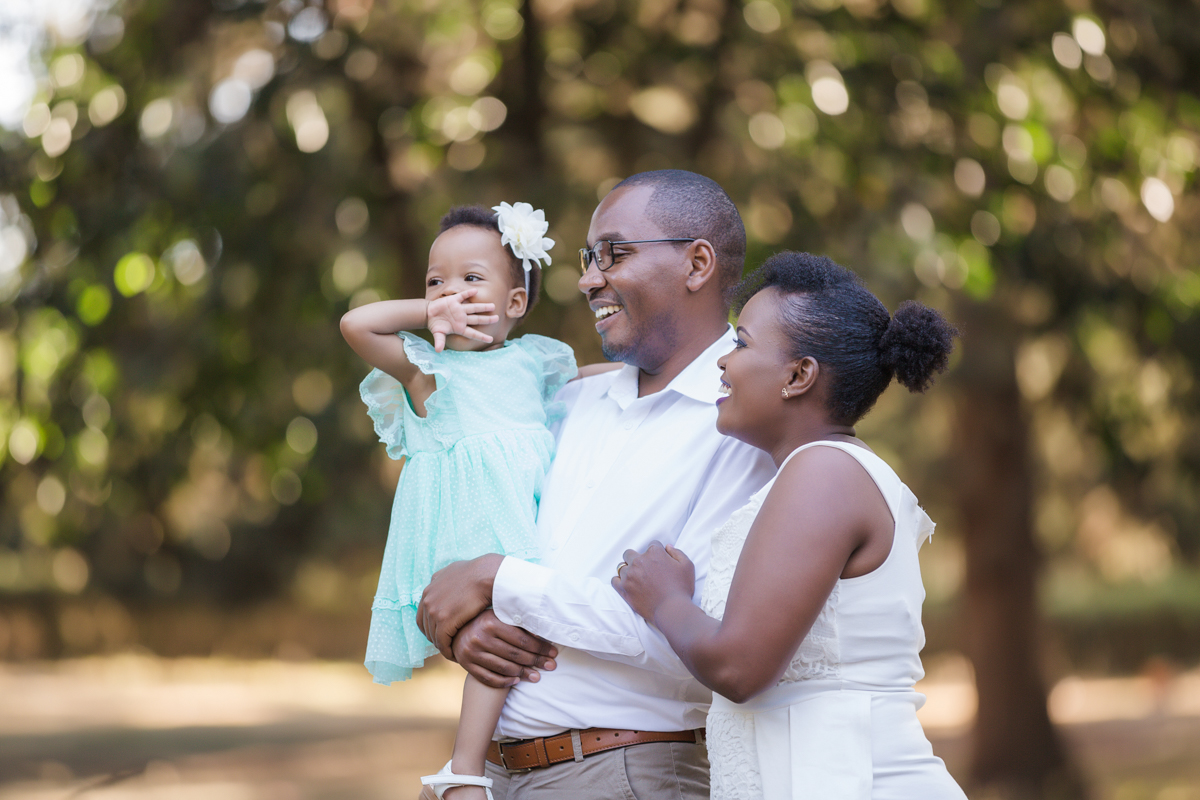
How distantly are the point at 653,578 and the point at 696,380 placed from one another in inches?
23.8

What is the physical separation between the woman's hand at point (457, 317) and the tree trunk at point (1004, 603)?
6.29m

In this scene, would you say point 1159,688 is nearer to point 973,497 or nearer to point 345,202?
point 973,497

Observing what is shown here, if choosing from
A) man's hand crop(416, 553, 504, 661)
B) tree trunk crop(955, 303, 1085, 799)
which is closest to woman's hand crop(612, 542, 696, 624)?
man's hand crop(416, 553, 504, 661)

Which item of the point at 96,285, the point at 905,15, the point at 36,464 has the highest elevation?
the point at 905,15

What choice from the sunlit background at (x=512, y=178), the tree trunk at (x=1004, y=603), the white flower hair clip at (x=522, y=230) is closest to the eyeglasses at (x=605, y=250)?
the white flower hair clip at (x=522, y=230)

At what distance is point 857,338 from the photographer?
231 centimetres

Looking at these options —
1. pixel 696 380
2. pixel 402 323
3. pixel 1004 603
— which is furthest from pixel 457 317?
pixel 1004 603

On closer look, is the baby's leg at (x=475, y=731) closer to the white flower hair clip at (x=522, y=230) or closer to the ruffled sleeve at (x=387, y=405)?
the ruffled sleeve at (x=387, y=405)

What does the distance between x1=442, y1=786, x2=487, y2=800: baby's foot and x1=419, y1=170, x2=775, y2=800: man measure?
4.9 inches

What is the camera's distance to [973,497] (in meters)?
9.01

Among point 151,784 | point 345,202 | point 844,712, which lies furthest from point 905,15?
point 151,784

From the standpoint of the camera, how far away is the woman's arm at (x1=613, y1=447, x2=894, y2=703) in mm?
2008

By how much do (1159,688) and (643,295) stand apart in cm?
1540

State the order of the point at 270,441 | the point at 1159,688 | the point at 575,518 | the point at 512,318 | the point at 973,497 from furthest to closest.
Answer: the point at 1159,688, the point at 973,497, the point at 270,441, the point at 512,318, the point at 575,518
